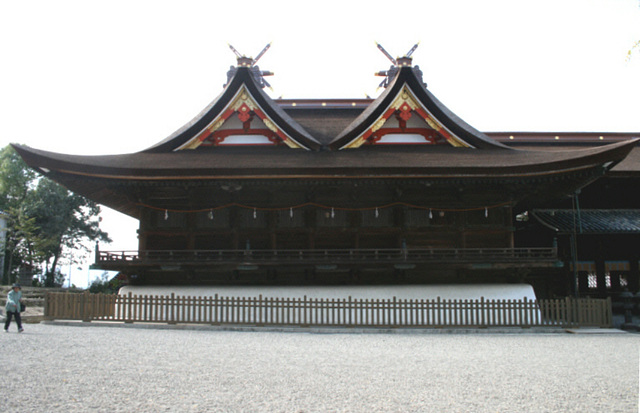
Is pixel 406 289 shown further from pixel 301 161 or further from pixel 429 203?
pixel 301 161

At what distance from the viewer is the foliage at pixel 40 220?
40.6 metres

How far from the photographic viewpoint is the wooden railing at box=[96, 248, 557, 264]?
16969 mm

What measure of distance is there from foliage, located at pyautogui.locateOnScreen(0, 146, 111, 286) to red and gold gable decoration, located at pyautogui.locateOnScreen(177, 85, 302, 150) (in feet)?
87.3

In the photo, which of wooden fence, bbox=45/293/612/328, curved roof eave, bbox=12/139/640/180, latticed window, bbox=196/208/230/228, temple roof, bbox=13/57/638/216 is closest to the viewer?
wooden fence, bbox=45/293/612/328

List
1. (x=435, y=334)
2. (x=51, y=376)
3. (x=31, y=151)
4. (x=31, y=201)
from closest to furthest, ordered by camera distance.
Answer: (x=51, y=376) → (x=435, y=334) → (x=31, y=151) → (x=31, y=201)

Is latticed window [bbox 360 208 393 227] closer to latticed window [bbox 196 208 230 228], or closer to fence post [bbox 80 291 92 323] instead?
latticed window [bbox 196 208 230 228]

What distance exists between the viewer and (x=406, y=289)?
1769 cm

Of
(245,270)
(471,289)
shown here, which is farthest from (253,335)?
(471,289)

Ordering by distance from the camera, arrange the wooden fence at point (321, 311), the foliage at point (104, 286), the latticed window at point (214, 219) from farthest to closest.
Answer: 1. the foliage at point (104, 286)
2. the latticed window at point (214, 219)
3. the wooden fence at point (321, 311)

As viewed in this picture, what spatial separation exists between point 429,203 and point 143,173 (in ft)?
34.5

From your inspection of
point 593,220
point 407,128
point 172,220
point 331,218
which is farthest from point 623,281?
point 172,220

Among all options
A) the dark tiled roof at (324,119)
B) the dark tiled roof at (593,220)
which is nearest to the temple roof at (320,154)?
the dark tiled roof at (324,119)

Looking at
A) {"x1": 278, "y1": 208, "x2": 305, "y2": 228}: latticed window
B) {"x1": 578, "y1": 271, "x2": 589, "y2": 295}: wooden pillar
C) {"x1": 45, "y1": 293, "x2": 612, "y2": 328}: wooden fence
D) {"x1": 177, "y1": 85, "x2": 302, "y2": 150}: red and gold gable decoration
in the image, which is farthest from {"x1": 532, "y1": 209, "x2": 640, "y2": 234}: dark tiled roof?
{"x1": 177, "y1": 85, "x2": 302, "y2": 150}: red and gold gable decoration

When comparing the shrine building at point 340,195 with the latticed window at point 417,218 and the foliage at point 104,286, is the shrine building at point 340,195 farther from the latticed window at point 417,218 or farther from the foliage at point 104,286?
the foliage at point 104,286
